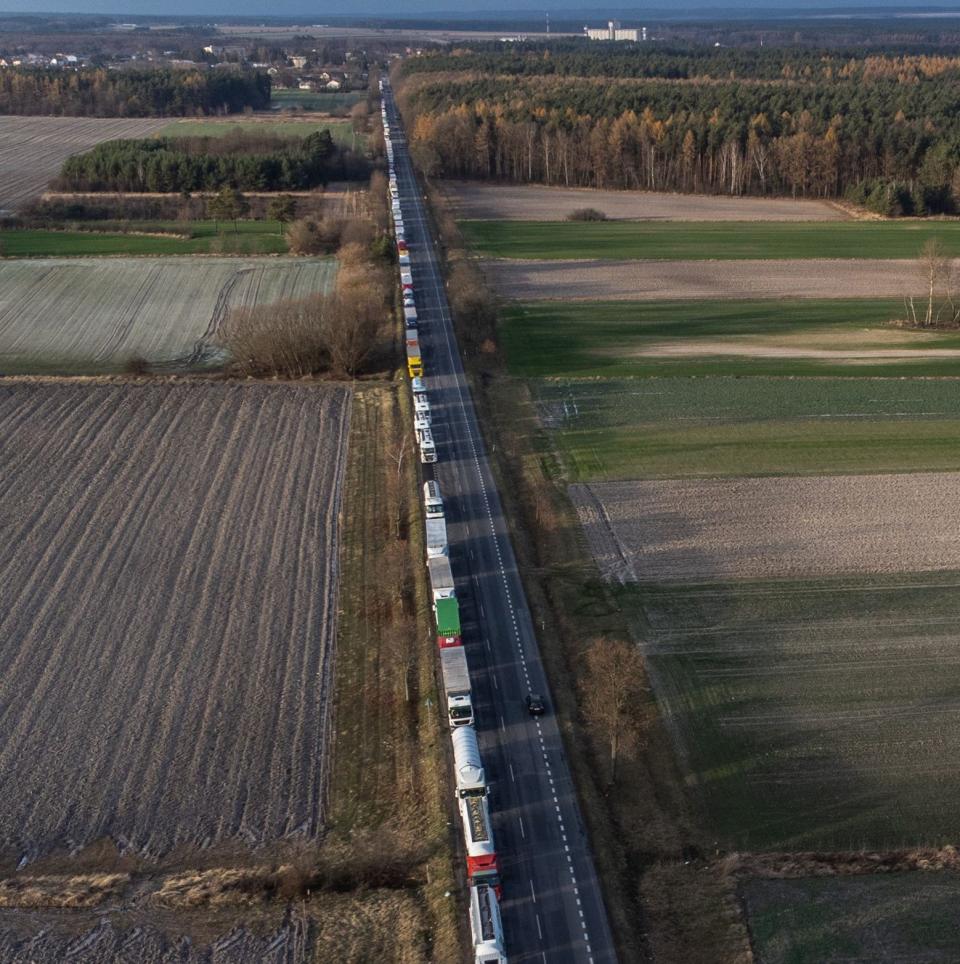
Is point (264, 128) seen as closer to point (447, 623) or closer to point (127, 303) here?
point (127, 303)

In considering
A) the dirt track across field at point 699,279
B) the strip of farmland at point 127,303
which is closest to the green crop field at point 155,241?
the strip of farmland at point 127,303

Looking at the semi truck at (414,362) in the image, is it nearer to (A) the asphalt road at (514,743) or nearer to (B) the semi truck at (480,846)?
(A) the asphalt road at (514,743)

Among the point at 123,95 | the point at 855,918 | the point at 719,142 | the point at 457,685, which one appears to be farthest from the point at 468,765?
the point at 123,95

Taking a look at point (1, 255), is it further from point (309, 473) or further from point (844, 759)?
point (844, 759)

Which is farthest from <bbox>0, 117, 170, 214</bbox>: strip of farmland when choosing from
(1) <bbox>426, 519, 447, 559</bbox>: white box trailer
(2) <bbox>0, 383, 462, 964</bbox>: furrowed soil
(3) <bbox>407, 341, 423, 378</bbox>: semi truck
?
(2) <bbox>0, 383, 462, 964</bbox>: furrowed soil

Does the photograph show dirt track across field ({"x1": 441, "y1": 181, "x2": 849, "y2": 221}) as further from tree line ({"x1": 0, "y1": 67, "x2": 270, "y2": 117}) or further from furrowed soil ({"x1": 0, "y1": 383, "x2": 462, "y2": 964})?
furrowed soil ({"x1": 0, "y1": 383, "x2": 462, "y2": 964})

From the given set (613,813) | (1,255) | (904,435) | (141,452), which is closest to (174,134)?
(1,255)
